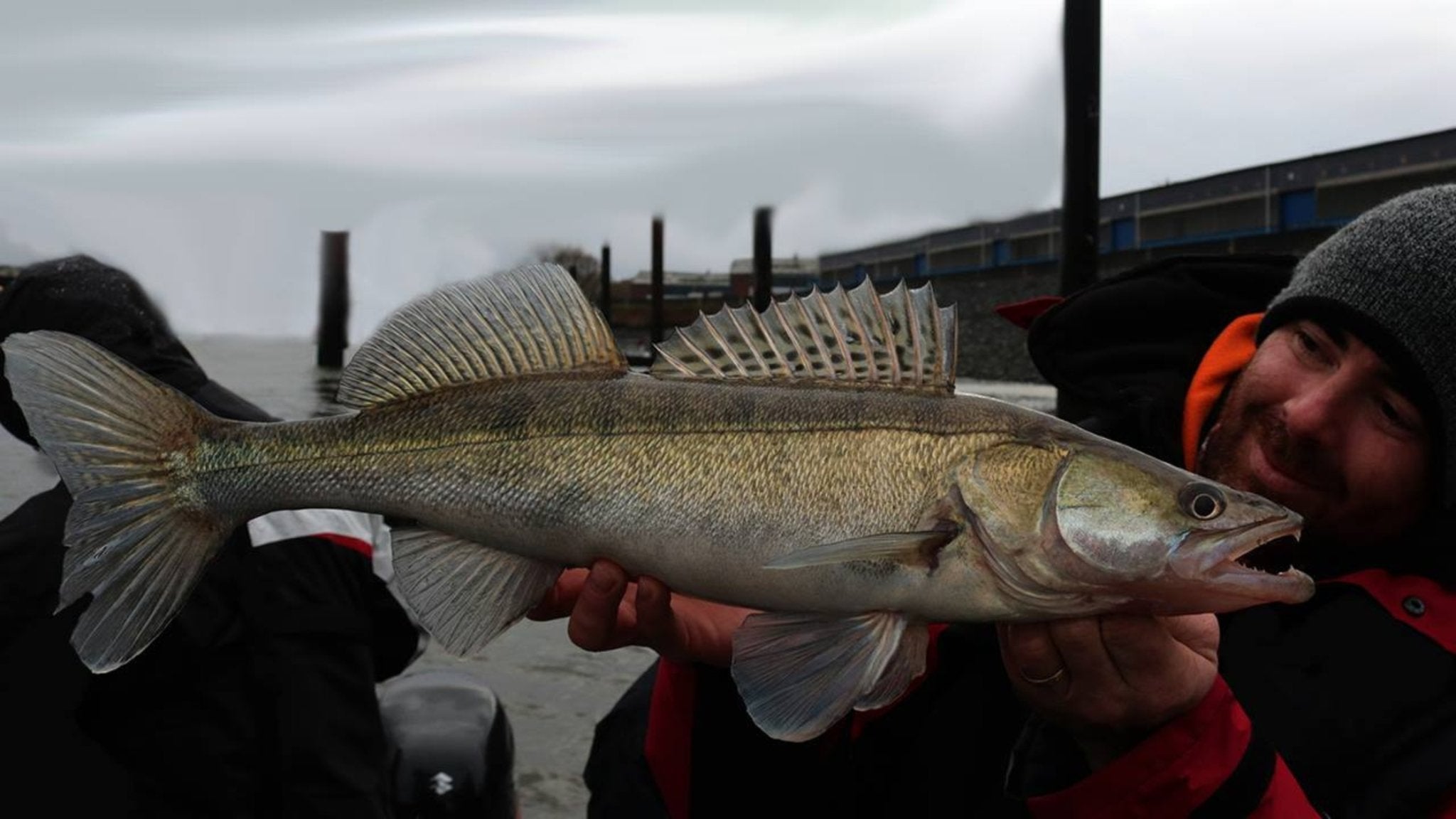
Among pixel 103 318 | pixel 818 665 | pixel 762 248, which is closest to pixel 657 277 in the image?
pixel 762 248

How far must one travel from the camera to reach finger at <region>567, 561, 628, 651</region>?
2145 mm

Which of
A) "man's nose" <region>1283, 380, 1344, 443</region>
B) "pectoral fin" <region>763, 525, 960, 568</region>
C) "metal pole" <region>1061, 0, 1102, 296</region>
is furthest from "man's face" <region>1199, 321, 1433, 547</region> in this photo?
"metal pole" <region>1061, 0, 1102, 296</region>

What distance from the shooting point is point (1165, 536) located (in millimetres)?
1854

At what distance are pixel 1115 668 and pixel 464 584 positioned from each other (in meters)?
1.24

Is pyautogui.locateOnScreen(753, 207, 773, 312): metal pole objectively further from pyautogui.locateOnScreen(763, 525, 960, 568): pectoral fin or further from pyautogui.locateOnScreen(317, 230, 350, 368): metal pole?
pyautogui.locateOnScreen(763, 525, 960, 568): pectoral fin

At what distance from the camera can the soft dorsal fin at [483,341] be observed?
230 centimetres

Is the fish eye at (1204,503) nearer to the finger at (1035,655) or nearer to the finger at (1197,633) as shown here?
the finger at (1197,633)

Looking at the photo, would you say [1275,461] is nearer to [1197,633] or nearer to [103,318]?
[1197,633]

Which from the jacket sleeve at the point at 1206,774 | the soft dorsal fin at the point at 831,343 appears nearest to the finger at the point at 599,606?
the soft dorsal fin at the point at 831,343

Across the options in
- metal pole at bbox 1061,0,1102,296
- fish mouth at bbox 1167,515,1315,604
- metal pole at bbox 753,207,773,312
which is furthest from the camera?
metal pole at bbox 753,207,773,312

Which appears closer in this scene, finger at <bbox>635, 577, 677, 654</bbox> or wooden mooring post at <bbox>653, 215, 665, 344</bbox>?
finger at <bbox>635, 577, 677, 654</bbox>

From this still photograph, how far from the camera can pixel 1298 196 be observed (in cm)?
2266

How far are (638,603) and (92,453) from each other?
109 cm

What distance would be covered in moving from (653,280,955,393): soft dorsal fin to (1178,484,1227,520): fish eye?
48 centimetres
